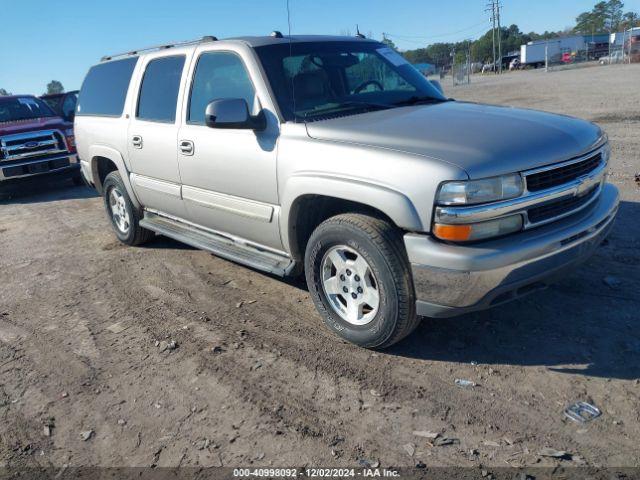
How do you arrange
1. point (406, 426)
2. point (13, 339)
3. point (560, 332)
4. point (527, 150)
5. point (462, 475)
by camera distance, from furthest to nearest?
point (13, 339) → point (560, 332) → point (527, 150) → point (406, 426) → point (462, 475)

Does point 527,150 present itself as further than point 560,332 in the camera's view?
No

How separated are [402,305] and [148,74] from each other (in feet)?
11.9

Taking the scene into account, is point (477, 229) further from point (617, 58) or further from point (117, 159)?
point (617, 58)

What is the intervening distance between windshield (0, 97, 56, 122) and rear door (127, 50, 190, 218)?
6.77m

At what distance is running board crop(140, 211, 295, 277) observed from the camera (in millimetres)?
4109

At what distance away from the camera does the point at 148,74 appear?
5.34 meters

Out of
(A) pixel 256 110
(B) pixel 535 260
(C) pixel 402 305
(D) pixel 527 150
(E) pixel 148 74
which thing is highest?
(E) pixel 148 74

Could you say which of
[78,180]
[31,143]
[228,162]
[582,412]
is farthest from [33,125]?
[582,412]

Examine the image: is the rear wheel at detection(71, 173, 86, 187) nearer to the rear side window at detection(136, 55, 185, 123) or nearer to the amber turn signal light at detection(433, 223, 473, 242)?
the rear side window at detection(136, 55, 185, 123)

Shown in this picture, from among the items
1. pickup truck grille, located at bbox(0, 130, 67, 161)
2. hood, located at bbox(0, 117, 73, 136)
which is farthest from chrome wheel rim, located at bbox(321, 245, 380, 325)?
→ hood, located at bbox(0, 117, 73, 136)

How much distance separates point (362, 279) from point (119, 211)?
4020 millimetres

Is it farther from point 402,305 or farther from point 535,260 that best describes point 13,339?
point 535,260

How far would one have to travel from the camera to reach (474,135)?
3.22 metres

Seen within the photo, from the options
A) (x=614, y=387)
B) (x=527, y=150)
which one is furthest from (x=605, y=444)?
(x=527, y=150)
